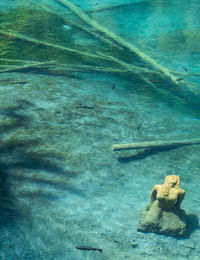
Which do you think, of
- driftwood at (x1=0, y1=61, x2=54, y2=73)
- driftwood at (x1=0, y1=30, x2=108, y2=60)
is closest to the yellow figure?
driftwood at (x1=0, y1=61, x2=54, y2=73)

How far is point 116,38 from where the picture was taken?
8.65 metres

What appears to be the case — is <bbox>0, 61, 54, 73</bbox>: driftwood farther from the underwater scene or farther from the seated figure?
the seated figure

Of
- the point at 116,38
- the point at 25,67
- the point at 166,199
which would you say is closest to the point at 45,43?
the point at 25,67

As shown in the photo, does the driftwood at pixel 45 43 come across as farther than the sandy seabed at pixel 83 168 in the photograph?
Yes

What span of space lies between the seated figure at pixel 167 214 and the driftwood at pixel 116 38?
4.61 meters

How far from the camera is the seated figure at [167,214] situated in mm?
2738

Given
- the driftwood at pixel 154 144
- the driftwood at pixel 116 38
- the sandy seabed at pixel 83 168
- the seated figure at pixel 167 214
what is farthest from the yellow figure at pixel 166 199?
the driftwood at pixel 116 38

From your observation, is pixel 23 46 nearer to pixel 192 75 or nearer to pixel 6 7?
pixel 6 7

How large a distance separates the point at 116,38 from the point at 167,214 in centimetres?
681

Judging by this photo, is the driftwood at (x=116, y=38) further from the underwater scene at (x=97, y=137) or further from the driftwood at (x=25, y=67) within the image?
the driftwood at (x=25, y=67)

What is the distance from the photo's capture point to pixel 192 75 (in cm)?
729

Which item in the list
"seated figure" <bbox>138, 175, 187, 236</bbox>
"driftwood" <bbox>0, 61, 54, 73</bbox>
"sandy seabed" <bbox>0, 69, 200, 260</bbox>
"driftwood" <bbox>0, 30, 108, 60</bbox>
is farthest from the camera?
"driftwood" <bbox>0, 30, 108, 60</bbox>

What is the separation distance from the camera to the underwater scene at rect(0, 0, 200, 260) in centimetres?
264

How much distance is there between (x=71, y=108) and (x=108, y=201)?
7.50ft
